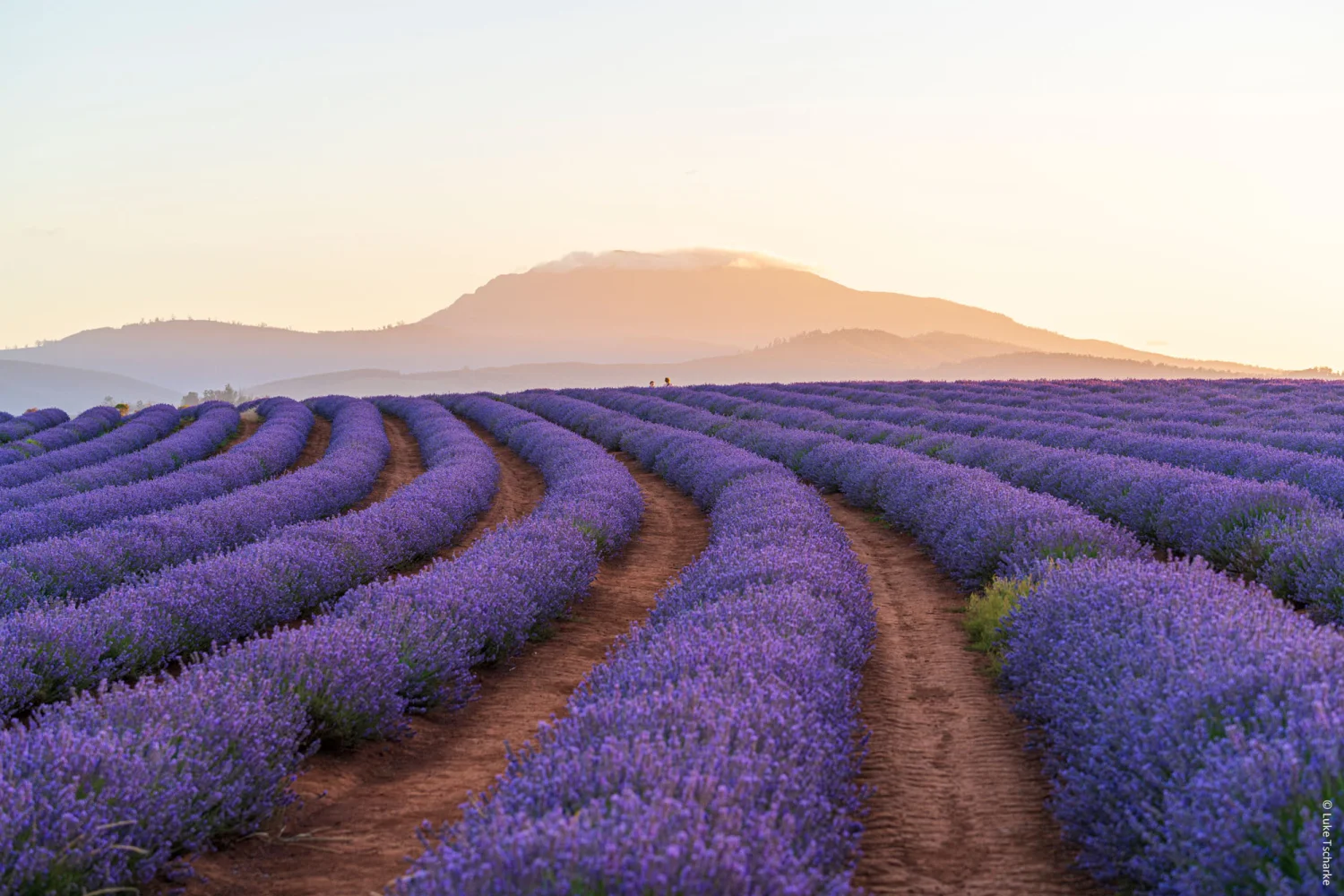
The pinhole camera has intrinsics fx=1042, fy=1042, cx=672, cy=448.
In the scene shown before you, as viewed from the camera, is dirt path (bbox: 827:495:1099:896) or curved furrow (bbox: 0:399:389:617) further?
curved furrow (bbox: 0:399:389:617)

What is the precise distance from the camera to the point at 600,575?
9.16 meters

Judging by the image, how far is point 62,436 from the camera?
2416 cm

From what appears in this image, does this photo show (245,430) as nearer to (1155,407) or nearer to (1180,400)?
(1155,407)

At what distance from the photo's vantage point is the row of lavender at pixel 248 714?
318 centimetres

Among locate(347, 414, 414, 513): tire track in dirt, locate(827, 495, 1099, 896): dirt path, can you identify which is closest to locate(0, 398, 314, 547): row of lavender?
locate(347, 414, 414, 513): tire track in dirt

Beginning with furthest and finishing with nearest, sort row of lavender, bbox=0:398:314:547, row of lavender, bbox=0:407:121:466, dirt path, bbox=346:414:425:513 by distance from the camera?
row of lavender, bbox=0:407:121:466 < dirt path, bbox=346:414:425:513 < row of lavender, bbox=0:398:314:547

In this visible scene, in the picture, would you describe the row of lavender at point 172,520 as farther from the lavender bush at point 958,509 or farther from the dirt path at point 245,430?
the dirt path at point 245,430

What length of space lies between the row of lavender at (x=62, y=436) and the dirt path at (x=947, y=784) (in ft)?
58.1

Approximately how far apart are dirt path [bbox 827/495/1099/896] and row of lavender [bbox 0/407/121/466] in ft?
58.1

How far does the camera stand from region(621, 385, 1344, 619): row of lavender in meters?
6.54

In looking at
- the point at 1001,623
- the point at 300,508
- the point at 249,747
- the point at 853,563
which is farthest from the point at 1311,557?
the point at 300,508

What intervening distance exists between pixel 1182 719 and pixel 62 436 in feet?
86.0

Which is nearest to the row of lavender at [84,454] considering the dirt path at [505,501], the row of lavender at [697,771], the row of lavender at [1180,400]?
the dirt path at [505,501]

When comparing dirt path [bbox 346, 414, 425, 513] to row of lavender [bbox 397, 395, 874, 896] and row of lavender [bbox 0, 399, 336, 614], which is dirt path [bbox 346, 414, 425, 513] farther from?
row of lavender [bbox 397, 395, 874, 896]
